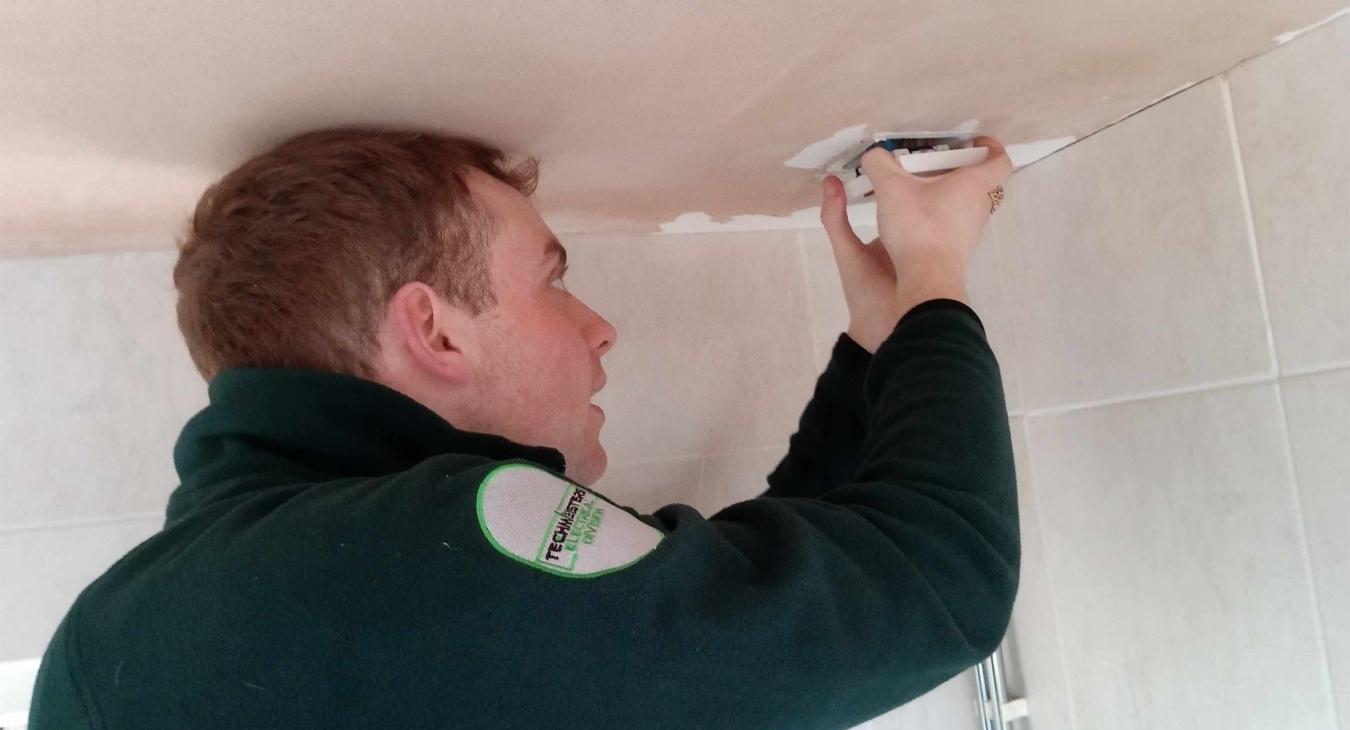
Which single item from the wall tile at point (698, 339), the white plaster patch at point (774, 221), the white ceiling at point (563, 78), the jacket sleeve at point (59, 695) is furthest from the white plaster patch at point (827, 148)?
the jacket sleeve at point (59, 695)

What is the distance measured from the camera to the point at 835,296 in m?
1.17

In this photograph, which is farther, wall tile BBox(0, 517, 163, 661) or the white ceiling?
wall tile BBox(0, 517, 163, 661)

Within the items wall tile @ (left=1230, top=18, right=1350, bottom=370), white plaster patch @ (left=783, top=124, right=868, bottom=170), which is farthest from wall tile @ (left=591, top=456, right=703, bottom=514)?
wall tile @ (left=1230, top=18, right=1350, bottom=370)

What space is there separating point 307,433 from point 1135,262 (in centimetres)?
78

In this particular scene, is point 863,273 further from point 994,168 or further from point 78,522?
point 78,522

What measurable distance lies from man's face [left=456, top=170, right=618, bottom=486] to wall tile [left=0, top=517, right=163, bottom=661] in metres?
0.50

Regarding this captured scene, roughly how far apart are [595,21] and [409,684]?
14.9 inches

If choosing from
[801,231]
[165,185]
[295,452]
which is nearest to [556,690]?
[295,452]

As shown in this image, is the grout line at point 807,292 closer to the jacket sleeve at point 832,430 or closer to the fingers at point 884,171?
the jacket sleeve at point 832,430

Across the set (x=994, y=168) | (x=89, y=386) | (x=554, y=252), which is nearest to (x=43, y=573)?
(x=89, y=386)

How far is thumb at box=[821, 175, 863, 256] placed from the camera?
0.88 m

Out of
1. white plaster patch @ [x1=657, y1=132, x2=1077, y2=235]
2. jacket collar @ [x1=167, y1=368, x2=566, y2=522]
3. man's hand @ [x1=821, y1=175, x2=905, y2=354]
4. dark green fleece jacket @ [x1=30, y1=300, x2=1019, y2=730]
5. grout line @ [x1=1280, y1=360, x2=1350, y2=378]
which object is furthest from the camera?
white plaster patch @ [x1=657, y1=132, x2=1077, y2=235]

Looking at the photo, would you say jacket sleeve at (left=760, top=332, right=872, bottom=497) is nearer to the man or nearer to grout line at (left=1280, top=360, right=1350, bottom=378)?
the man

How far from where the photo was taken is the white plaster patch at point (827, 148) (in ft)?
2.61
